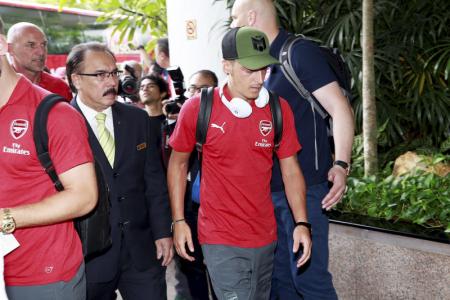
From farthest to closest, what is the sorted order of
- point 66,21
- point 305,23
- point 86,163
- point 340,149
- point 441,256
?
point 66,21
point 305,23
point 441,256
point 340,149
point 86,163

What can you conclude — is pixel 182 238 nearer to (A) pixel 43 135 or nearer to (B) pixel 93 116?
(B) pixel 93 116

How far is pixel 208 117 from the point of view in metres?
2.69

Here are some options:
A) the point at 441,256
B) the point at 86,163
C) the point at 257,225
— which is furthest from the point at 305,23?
the point at 86,163

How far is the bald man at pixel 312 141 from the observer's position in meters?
3.00

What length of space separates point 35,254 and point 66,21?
1479 cm

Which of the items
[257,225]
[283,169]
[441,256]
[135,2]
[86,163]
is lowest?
[441,256]

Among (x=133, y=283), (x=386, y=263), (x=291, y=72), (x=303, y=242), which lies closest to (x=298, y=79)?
(x=291, y=72)

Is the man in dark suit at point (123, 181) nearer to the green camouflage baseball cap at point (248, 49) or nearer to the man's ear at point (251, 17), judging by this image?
the green camouflage baseball cap at point (248, 49)

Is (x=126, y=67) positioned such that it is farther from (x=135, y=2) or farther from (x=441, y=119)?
(x=441, y=119)

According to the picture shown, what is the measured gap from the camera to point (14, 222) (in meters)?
1.71

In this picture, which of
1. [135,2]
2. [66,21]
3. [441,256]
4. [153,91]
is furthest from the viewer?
[66,21]

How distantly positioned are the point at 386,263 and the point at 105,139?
2.21 m

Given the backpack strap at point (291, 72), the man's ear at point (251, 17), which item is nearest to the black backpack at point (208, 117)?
the backpack strap at point (291, 72)

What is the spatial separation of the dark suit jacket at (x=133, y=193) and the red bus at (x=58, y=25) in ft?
36.5
